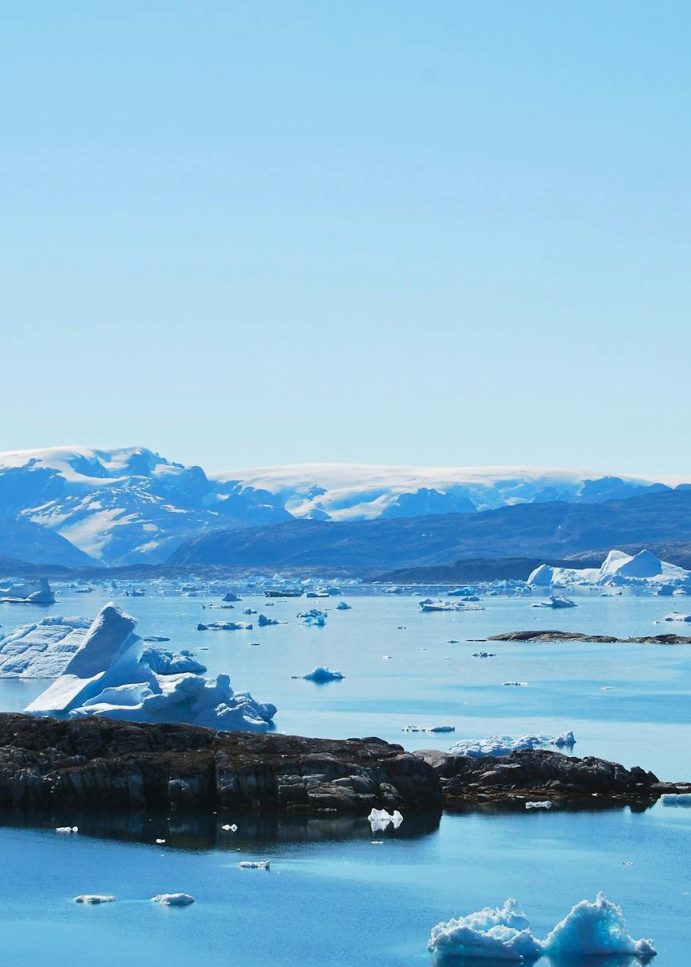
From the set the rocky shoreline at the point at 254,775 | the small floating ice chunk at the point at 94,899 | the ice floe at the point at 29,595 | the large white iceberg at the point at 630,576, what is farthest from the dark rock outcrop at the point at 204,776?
the large white iceberg at the point at 630,576

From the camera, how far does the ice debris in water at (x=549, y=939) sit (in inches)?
521

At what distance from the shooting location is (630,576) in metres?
97.8

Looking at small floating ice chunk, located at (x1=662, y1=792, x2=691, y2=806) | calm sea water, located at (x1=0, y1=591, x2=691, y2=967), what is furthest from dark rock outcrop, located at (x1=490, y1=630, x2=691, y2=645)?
small floating ice chunk, located at (x1=662, y1=792, x2=691, y2=806)

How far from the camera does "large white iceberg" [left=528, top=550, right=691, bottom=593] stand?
95750mm

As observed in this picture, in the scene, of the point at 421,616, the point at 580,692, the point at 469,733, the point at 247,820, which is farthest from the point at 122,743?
the point at 421,616

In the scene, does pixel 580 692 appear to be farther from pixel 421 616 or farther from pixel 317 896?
pixel 421 616

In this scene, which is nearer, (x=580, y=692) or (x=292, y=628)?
(x=580, y=692)

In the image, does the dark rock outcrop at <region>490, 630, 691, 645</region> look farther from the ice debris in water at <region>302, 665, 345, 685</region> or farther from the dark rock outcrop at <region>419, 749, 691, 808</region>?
the dark rock outcrop at <region>419, 749, 691, 808</region>

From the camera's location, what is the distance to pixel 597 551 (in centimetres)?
13438

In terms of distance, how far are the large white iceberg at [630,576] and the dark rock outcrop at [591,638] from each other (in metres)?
39.2

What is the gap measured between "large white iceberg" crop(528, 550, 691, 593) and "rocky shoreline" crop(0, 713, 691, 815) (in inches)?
2887

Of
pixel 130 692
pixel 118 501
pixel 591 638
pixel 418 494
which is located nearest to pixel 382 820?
pixel 130 692

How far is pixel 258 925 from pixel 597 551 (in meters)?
122

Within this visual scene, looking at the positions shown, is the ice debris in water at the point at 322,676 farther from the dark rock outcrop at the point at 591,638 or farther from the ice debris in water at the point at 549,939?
the ice debris in water at the point at 549,939
